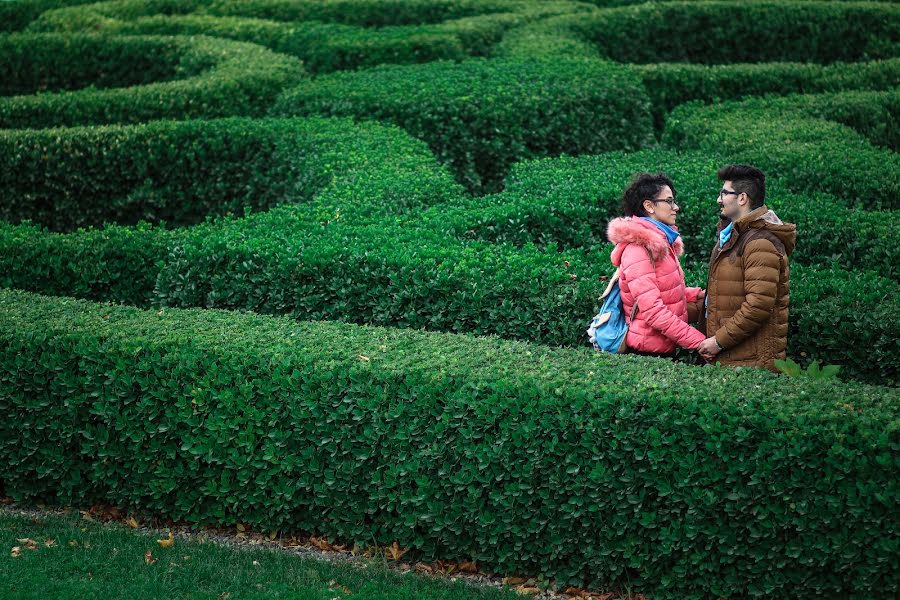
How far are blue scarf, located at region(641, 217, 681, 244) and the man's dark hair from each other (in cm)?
50

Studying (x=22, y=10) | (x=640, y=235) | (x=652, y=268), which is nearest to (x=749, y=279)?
(x=652, y=268)

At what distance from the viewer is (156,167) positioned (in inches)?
476

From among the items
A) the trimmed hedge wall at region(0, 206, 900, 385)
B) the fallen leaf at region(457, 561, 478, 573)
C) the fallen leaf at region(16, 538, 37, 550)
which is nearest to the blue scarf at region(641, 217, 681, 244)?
the trimmed hedge wall at region(0, 206, 900, 385)

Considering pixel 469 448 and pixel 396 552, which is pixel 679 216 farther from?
pixel 396 552

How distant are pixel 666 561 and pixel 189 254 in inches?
199

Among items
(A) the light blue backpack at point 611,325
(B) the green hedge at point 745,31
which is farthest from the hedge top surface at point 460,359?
(B) the green hedge at point 745,31

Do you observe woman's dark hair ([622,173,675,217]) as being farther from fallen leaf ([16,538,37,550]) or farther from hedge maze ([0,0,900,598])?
fallen leaf ([16,538,37,550])

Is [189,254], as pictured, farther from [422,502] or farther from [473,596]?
[473,596]

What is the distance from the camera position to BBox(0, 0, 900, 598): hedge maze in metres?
5.38

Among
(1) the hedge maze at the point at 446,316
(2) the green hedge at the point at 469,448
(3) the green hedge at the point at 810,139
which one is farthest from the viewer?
(3) the green hedge at the point at 810,139

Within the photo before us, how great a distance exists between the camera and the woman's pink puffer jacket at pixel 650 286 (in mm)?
6391

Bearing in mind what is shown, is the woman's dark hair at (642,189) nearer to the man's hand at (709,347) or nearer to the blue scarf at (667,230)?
the blue scarf at (667,230)

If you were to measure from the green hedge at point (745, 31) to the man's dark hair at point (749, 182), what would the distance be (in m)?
11.3

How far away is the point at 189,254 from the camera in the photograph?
8.59 m
